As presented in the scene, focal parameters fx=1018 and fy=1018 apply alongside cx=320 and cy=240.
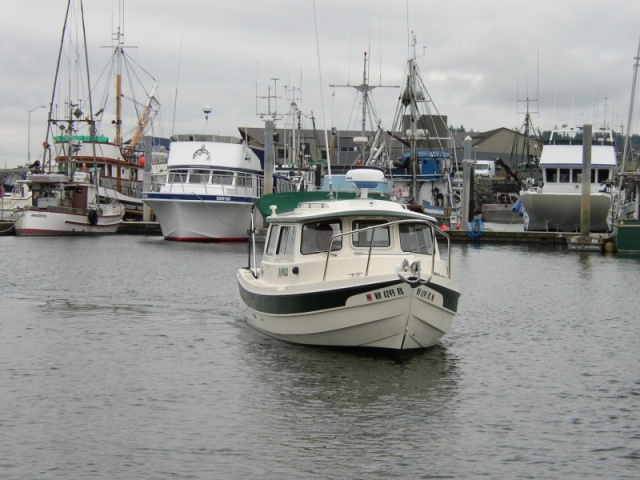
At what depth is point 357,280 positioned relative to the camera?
19641mm

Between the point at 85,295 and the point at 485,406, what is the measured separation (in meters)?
18.1

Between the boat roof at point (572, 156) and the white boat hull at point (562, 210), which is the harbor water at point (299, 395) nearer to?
the white boat hull at point (562, 210)

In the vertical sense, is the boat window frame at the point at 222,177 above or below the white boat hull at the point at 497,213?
above

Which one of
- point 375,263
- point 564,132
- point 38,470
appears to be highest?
point 564,132

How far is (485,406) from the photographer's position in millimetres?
17484

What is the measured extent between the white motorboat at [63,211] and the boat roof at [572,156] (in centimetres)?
2865

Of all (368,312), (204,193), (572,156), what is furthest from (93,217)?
(368,312)

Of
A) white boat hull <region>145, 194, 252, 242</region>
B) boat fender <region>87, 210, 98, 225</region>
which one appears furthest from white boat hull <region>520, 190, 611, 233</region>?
boat fender <region>87, 210, 98, 225</region>

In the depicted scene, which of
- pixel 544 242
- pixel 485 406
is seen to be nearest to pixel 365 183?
pixel 544 242

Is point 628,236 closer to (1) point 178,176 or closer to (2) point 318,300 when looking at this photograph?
(1) point 178,176

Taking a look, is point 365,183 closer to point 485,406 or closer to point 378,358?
point 378,358

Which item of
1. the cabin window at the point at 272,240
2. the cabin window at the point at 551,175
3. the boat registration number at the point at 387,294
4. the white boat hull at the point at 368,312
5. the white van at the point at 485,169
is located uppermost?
the white van at the point at 485,169

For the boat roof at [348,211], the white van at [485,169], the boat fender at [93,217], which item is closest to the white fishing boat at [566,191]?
the boat fender at [93,217]

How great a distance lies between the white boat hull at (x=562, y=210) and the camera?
2450 inches
